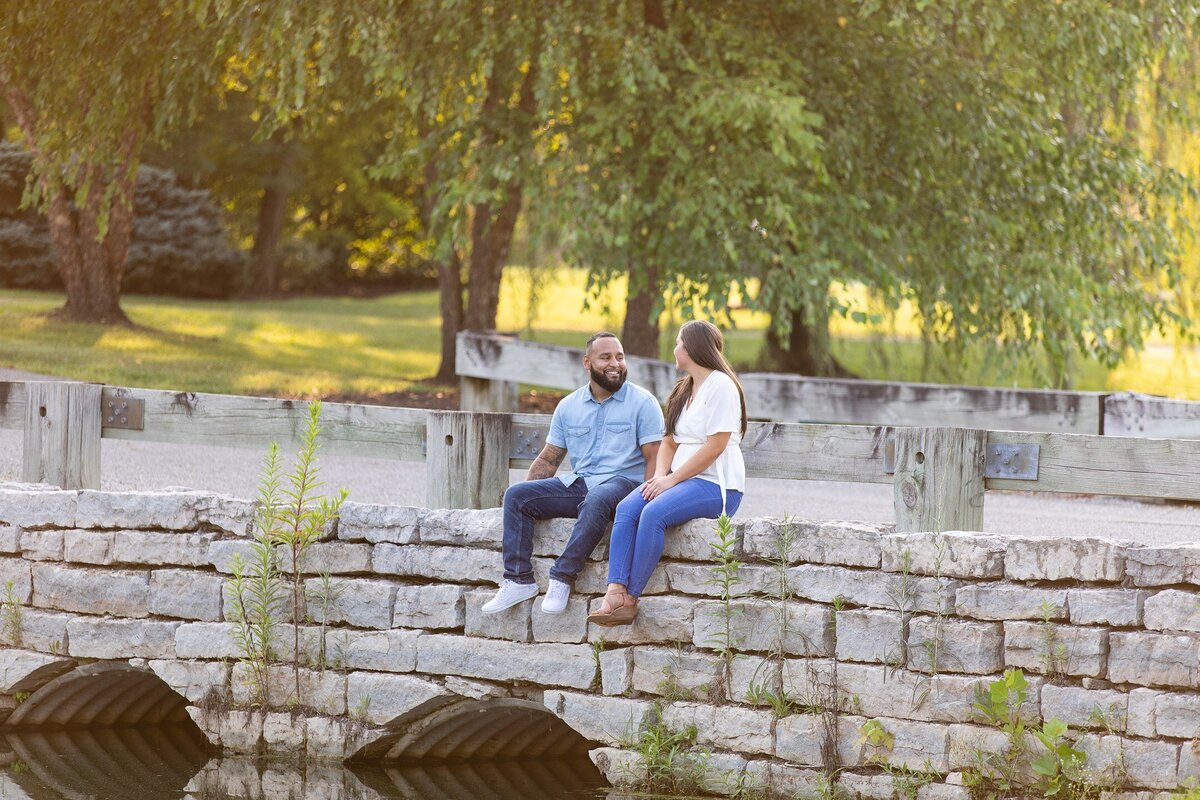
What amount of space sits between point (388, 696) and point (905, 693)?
2370mm

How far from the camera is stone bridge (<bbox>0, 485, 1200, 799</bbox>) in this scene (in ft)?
17.9

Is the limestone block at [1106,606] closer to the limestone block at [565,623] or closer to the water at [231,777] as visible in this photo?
the limestone block at [565,623]

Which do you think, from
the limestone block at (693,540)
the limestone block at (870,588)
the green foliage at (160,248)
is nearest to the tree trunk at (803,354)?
the limestone block at (693,540)

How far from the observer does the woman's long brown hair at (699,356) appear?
19.8ft

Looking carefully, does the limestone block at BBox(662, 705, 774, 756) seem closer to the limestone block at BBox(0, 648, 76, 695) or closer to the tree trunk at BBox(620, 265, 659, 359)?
the limestone block at BBox(0, 648, 76, 695)

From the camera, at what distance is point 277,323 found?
2405cm

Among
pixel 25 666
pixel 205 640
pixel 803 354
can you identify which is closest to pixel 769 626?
pixel 205 640

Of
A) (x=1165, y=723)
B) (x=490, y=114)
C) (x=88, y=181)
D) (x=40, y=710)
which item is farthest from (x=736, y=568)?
(x=88, y=181)

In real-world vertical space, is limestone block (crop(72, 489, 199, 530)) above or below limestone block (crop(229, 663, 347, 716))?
above

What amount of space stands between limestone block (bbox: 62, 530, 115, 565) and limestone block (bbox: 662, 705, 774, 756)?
2.98m

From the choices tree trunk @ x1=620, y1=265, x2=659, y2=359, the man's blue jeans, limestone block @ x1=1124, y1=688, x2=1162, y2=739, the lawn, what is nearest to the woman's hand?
the man's blue jeans

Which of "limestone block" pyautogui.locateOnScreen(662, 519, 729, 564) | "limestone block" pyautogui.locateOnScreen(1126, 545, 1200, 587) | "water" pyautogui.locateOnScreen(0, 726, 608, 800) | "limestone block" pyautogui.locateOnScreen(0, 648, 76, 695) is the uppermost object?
"limestone block" pyautogui.locateOnScreen(1126, 545, 1200, 587)

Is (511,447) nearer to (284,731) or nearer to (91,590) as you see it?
(284,731)

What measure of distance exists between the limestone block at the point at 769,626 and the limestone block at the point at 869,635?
0.06 m
